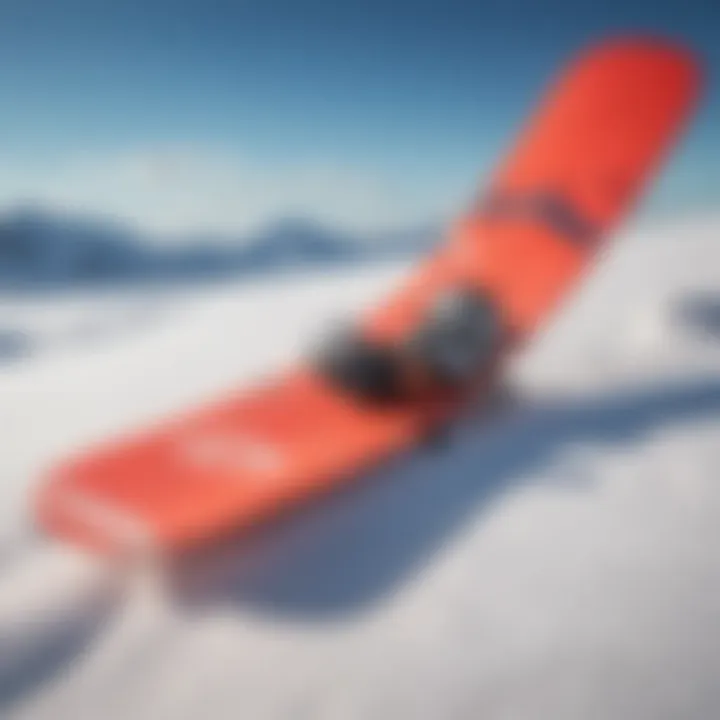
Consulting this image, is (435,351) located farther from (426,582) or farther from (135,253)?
(135,253)

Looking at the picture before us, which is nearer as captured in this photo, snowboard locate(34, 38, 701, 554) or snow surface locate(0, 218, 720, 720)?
snow surface locate(0, 218, 720, 720)

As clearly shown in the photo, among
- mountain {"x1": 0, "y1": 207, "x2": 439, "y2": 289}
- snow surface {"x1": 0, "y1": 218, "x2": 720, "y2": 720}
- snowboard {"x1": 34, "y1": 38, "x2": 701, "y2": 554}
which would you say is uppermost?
mountain {"x1": 0, "y1": 207, "x2": 439, "y2": 289}

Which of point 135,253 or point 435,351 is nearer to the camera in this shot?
point 435,351

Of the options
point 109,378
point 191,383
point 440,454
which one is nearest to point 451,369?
point 440,454

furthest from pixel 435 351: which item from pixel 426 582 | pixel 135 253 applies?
pixel 135 253

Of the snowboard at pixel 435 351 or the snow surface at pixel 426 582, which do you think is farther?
the snowboard at pixel 435 351

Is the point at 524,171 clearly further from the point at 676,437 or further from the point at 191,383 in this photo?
the point at 191,383
